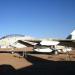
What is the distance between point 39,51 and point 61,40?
3603 millimetres

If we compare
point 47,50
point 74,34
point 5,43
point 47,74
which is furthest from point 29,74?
point 5,43

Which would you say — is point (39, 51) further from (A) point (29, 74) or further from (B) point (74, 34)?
(A) point (29, 74)

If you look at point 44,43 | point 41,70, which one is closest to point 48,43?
point 44,43

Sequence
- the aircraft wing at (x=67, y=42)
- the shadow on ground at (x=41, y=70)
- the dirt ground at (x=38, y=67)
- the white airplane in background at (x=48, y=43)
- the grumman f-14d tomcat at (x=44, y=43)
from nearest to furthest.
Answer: the shadow on ground at (x=41, y=70)
the dirt ground at (x=38, y=67)
the white airplane in background at (x=48, y=43)
the grumman f-14d tomcat at (x=44, y=43)
the aircraft wing at (x=67, y=42)

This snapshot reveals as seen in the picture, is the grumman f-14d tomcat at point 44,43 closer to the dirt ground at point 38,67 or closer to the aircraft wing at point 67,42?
the aircraft wing at point 67,42

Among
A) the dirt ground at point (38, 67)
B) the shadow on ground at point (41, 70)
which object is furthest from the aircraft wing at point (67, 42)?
the shadow on ground at point (41, 70)

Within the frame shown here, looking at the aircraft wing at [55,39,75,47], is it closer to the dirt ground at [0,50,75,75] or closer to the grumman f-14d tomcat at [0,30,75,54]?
the grumman f-14d tomcat at [0,30,75,54]

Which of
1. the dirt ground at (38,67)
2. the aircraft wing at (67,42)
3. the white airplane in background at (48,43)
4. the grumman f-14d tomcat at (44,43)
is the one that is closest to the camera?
the dirt ground at (38,67)

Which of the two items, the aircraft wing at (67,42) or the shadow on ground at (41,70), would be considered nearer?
the shadow on ground at (41,70)

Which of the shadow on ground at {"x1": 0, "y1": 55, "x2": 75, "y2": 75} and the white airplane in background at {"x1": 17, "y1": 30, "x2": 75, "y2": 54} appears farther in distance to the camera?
the white airplane in background at {"x1": 17, "y1": 30, "x2": 75, "y2": 54}

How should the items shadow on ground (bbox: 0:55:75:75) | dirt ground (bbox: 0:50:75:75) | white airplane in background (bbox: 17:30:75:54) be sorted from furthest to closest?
white airplane in background (bbox: 17:30:75:54), dirt ground (bbox: 0:50:75:75), shadow on ground (bbox: 0:55:75:75)

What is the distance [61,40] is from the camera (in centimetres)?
2939

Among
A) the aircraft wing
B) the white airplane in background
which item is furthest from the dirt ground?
the aircraft wing

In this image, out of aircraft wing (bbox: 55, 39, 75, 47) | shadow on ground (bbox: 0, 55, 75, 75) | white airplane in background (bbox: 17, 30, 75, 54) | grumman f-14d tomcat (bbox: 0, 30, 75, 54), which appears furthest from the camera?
aircraft wing (bbox: 55, 39, 75, 47)
